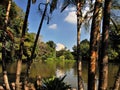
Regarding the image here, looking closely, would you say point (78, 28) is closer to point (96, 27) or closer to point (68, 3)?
point (68, 3)

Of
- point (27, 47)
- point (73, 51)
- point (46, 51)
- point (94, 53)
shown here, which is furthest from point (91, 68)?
point (73, 51)

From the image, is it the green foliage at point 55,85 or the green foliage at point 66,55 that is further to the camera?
the green foliage at point 66,55

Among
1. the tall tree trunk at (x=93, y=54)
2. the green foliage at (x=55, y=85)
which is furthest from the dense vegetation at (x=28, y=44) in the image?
the green foliage at (x=55, y=85)

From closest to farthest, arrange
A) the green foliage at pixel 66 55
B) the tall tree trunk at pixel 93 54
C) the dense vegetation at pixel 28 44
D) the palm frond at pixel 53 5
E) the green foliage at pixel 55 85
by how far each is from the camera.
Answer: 1. the tall tree trunk at pixel 93 54
2. the palm frond at pixel 53 5
3. the dense vegetation at pixel 28 44
4. the green foliage at pixel 55 85
5. the green foliage at pixel 66 55

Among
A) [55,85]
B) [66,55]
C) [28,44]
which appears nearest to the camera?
[55,85]

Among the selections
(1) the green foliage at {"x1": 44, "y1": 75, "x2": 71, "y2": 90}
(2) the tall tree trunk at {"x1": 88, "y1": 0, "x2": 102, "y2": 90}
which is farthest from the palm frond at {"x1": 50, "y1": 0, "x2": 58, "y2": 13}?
(2) the tall tree trunk at {"x1": 88, "y1": 0, "x2": 102, "y2": 90}

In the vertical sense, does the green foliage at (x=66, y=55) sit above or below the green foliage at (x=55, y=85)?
above

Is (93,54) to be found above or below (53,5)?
below

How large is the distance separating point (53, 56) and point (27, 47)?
108 ft

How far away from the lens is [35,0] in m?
13.1

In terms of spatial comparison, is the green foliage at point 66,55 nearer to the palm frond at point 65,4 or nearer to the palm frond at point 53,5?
the palm frond at point 65,4

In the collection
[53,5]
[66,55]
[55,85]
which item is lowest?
[55,85]

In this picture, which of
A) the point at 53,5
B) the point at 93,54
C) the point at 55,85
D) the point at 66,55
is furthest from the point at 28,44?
the point at 93,54

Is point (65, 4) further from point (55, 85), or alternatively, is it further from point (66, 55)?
point (66, 55)
